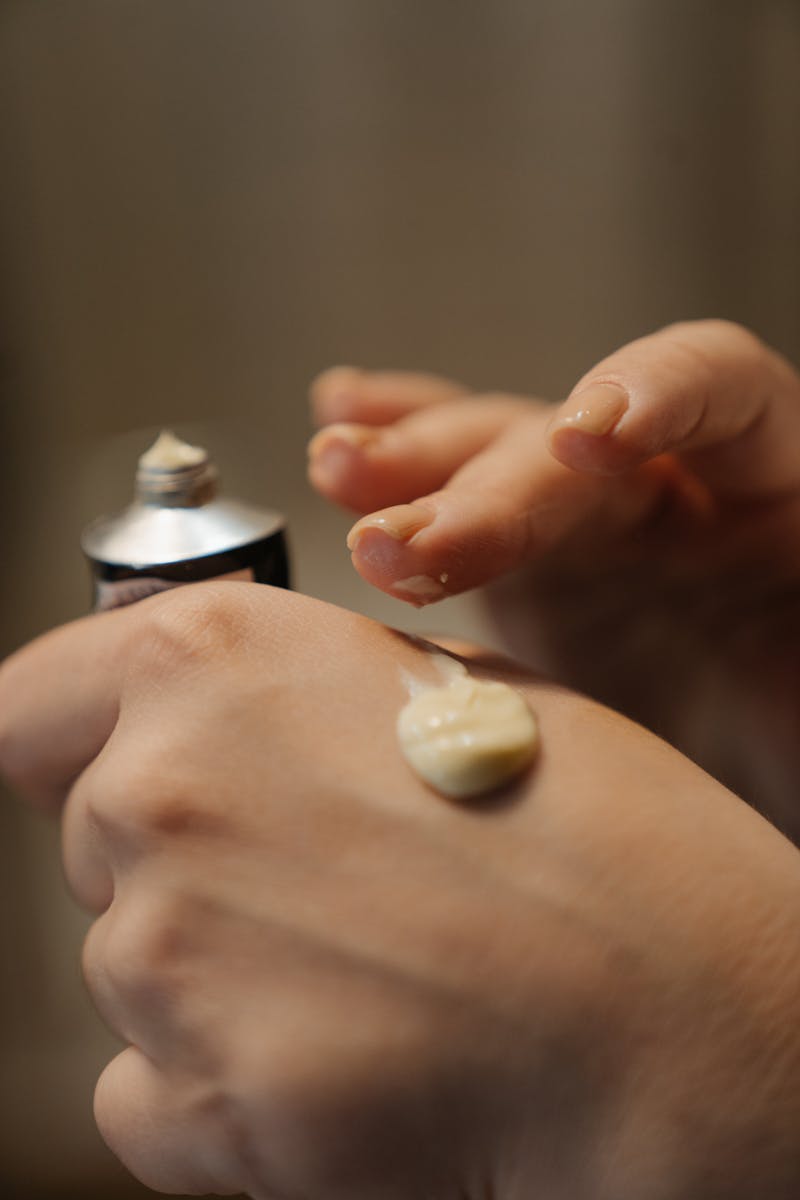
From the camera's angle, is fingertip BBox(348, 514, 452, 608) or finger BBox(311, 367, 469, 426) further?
finger BBox(311, 367, 469, 426)

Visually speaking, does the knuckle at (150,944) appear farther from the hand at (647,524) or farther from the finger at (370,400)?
the finger at (370,400)

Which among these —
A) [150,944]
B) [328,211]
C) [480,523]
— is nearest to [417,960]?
[150,944]

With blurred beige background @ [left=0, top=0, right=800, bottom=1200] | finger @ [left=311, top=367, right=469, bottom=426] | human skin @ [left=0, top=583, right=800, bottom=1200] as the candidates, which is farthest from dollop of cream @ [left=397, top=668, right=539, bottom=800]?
blurred beige background @ [left=0, top=0, right=800, bottom=1200]

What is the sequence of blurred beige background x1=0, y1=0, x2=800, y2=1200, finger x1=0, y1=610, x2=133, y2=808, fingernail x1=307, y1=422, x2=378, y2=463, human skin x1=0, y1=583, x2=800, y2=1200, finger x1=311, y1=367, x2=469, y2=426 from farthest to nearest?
blurred beige background x1=0, y1=0, x2=800, y2=1200 < finger x1=311, y1=367, x2=469, y2=426 < fingernail x1=307, y1=422, x2=378, y2=463 < finger x1=0, y1=610, x2=133, y2=808 < human skin x1=0, y1=583, x2=800, y2=1200

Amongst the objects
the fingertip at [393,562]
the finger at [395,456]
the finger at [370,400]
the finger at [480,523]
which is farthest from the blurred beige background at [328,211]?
the fingertip at [393,562]

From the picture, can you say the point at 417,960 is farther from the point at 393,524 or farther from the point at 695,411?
the point at 695,411

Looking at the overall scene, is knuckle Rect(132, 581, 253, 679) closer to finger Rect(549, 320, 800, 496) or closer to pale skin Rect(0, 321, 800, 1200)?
pale skin Rect(0, 321, 800, 1200)
